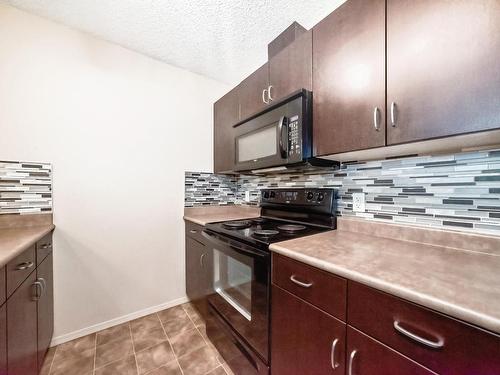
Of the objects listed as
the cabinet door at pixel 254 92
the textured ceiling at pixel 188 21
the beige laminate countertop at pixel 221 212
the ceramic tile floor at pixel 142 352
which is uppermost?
the textured ceiling at pixel 188 21

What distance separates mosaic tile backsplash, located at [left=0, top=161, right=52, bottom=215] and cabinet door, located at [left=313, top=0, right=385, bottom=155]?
6.14 ft

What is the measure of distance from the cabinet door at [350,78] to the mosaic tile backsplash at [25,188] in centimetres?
187

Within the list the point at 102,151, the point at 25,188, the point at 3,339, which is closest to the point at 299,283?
the point at 3,339

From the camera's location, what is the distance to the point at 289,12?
53.9 inches

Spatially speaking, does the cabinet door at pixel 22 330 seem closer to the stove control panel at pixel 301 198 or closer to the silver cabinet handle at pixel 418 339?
the silver cabinet handle at pixel 418 339

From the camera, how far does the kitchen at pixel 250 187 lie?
66 cm

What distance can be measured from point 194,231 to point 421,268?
158 centimetres

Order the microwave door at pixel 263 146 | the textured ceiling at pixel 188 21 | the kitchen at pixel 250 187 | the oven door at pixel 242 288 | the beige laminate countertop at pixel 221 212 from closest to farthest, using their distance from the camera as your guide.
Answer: the kitchen at pixel 250 187
the oven door at pixel 242 288
the microwave door at pixel 263 146
the textured ceiling at pixel 188 21
the beige laminate countertop at pixel 221 212

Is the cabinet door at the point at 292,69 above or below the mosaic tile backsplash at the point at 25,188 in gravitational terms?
above

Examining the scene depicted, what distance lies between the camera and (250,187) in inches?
87.6

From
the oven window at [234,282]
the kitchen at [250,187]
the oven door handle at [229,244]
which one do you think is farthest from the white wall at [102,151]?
the oven window at [234,282]

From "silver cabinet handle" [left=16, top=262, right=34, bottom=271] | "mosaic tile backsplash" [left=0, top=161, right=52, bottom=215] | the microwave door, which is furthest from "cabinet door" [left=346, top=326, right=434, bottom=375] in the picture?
"mosaic tile backsplash" [left=0, top=161, right=52, bottom=215]

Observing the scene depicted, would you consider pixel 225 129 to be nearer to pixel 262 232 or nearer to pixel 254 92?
pixel 254 92

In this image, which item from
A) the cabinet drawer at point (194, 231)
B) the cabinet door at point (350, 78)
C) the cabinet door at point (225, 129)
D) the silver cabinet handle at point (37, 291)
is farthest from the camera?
the cabinet door at point (225, 129)
